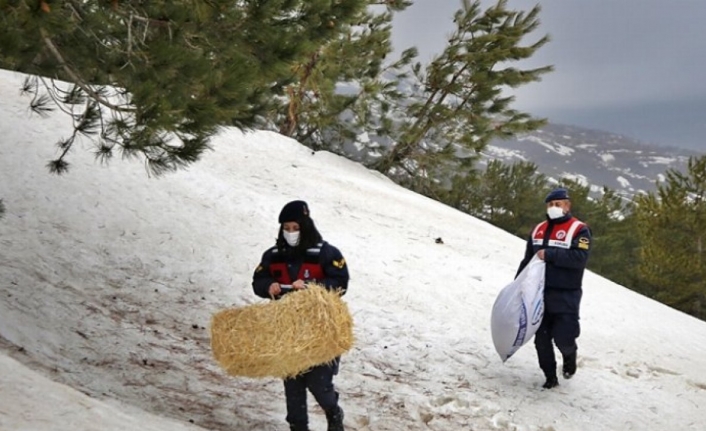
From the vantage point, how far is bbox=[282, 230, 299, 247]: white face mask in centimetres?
413

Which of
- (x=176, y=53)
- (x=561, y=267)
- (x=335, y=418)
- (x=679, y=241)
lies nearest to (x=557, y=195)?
(x=561, y=267)

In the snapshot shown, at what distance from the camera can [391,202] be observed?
13.7m

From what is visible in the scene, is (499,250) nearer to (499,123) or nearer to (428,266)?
(428,266)

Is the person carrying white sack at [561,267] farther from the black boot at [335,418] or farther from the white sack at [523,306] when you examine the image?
the black boot at [335,418]

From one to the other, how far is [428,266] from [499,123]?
1017 cm

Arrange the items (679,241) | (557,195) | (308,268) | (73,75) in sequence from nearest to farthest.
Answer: (308,268) → (73,75) → (557,195) → (679,241)

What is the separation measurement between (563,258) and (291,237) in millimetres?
2949

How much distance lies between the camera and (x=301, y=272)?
4195 millimetres

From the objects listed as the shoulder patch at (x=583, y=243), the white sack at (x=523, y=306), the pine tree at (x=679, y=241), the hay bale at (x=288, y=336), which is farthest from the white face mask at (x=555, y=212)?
the pine tree at (x=679, y=241)

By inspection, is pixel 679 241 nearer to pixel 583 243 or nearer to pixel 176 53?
pixel 583 243

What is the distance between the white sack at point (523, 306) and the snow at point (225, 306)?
2.08 ft

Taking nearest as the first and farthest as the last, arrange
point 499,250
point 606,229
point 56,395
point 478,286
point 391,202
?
point 56,395 → point 478,286 → point 499,250 → point 391,202 → point 606,229

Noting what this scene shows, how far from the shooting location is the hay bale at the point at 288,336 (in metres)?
3.71

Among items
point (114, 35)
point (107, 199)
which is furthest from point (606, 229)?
point (114, 35)
